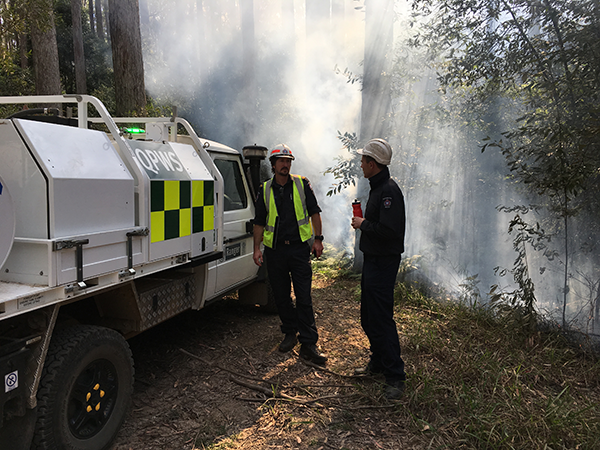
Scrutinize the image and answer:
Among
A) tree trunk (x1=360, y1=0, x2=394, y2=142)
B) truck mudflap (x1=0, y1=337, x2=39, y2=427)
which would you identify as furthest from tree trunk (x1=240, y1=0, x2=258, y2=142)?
truck mudflap (x1=0, y1=337, x2=39, y2=427)

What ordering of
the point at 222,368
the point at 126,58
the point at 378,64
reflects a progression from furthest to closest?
the point at 378,64 < the point at 126,58 < the point at 222,368

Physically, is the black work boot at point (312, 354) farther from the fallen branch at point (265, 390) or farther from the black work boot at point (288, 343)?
the fallen branch at point (265, 390)

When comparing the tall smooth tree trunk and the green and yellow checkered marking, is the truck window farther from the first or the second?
the tall smooth tree trunk

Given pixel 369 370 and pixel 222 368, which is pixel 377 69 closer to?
pixel 369 370

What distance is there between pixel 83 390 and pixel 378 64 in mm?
7369

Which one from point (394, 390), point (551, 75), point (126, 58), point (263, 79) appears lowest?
point (394, 390)

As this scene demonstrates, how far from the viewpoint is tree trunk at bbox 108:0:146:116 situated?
7105mm

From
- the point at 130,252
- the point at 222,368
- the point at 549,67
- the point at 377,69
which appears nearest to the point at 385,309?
the point at 222,368

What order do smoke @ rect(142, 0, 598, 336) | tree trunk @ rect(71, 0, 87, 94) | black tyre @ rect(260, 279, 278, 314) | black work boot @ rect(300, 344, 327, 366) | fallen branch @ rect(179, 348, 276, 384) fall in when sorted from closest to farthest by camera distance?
fallen branch @ rect(179, 348, 276, 384), black work boot @ rect(300, 344, 327, 366), black tyre @ rect(260, 279, 278, 314), smoke @ rect(142, 0, 598, 336), tree trunk @ rect(71, 0, 87, 94)

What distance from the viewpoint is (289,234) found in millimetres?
4012

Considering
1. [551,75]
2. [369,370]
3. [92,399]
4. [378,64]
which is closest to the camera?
[92,399]

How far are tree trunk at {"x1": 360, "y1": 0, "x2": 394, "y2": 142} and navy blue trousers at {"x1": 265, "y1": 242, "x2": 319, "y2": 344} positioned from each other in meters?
4.50

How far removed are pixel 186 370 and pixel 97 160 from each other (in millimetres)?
2138

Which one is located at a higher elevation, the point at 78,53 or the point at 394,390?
the point at 78,53
